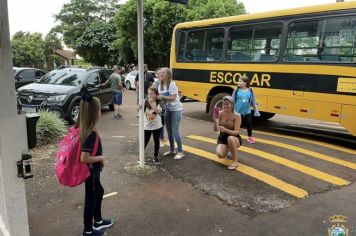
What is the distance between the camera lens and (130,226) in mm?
3896

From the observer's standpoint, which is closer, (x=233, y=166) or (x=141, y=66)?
(x=141, y=66)

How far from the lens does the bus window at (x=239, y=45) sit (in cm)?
887

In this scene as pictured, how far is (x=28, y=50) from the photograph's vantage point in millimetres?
45188

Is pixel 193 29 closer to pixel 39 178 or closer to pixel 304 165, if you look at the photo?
pixel 304 165

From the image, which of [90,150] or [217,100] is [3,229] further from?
[217,100]

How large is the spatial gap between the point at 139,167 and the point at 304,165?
2.83m

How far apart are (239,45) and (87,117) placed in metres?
6.61

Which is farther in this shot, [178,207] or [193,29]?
[193,29]

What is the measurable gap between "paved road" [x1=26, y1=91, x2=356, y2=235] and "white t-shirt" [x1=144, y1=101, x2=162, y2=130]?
0.70 m

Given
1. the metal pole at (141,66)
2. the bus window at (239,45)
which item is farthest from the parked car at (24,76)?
the metal pole at (141,66)

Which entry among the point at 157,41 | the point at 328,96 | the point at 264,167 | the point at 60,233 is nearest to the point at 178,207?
the point at 60,233

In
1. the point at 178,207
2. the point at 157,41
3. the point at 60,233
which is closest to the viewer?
the point at 60,233

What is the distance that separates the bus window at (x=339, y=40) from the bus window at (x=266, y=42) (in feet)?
3.69

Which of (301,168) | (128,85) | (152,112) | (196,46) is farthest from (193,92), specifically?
(128,85)
